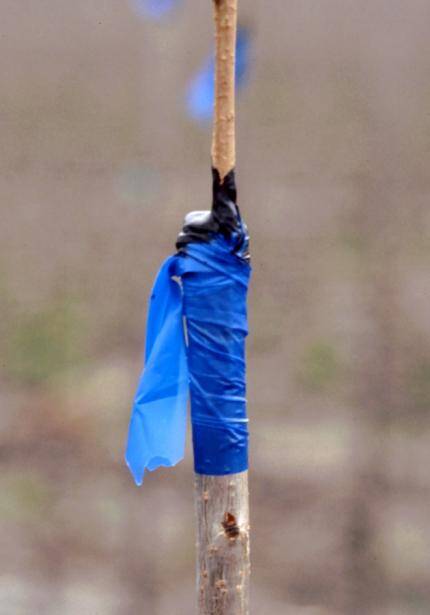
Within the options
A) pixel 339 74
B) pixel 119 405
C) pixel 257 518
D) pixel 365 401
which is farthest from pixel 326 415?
pixel 339 74

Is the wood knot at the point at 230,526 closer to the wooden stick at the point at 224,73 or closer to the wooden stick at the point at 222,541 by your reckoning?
the wooden stick at the point at 222,541

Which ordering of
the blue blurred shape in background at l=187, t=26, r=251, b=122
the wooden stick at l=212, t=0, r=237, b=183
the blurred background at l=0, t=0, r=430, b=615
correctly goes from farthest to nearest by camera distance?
the blurred background at l=0, t=0, r=430, b=615
the blue blurred shape in background at l=187, t=26, r=251, b=122
the wooden stick at l=212, t=0, r=237, b=183

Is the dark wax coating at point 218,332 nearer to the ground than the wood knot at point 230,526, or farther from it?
farther from it

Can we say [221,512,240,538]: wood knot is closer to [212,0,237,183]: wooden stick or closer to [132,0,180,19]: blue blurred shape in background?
[212,0,237,183]: wooden stick

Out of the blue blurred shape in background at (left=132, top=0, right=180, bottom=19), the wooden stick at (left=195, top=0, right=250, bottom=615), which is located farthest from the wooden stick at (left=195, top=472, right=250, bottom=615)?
the blue blurred shape in background at (left=132, top=0, right=180, bottom=19)

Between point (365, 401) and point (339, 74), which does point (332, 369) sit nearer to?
point (365, 401)

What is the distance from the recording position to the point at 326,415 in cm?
372

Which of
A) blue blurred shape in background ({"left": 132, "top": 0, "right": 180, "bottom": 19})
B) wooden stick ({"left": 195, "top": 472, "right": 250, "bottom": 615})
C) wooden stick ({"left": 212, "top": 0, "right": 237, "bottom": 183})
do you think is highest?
blue blurred shape in background ({"left": 132, "top": 0, "right": 180, "bottom": 19})

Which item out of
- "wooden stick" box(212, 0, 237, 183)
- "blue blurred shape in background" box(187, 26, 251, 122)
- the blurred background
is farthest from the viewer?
the blurred background

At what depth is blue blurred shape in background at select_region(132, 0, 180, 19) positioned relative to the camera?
3605mm

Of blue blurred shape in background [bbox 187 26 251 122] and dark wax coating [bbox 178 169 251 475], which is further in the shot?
blue blurred shape in background [bbox 187 26 251 122]

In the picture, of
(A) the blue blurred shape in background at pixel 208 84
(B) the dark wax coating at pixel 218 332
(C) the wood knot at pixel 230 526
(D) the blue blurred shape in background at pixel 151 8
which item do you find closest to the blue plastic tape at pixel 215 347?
(B) the dark wax coating at pixel 218 332

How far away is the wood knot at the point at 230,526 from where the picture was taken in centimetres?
244

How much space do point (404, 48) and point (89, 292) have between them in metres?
1.36
